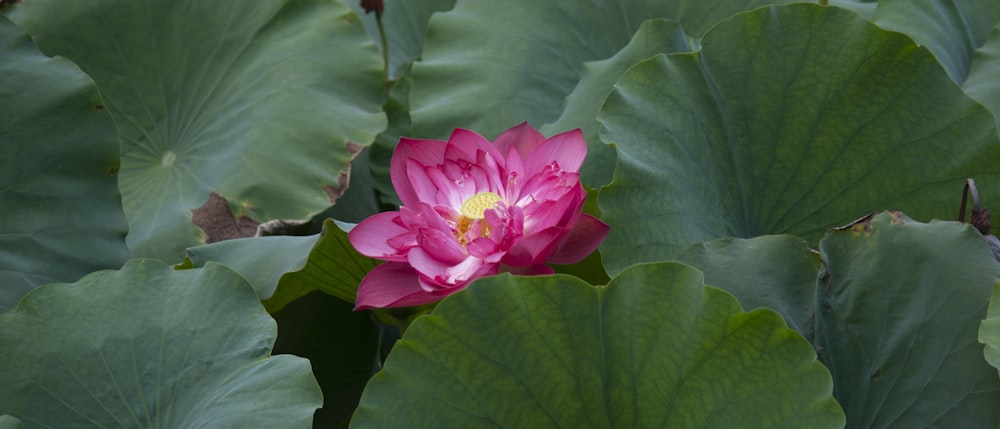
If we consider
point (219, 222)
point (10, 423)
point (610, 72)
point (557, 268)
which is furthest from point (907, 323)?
point (219, 222)

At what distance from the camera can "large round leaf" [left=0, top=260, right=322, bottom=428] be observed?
2.89 feet

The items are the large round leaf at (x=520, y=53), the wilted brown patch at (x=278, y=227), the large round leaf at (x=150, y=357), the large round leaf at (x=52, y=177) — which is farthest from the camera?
the large round leaf at (x=520, y=53)

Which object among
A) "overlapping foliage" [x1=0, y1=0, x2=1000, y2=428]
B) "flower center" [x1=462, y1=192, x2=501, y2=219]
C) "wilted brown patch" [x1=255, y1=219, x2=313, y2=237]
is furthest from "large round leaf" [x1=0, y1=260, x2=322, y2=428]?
"wilted brown patch" [x1=255, y1=219, x2=313, y2=237]

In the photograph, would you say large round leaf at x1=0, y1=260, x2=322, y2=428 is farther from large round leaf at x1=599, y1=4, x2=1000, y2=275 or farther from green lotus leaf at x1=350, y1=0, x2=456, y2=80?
green lotus leaf at x1=350, y1=0, x2=456, y2=80

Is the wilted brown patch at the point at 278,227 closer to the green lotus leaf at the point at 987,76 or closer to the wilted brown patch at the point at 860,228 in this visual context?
the wilted brown patch at the point at 860,228

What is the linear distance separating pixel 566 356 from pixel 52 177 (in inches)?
29.9

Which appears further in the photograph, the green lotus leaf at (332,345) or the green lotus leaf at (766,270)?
the green lotus leaf at (332,345)

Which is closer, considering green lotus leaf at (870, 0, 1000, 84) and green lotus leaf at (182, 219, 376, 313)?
green lotus leaf at (182, 219, 376, 313)

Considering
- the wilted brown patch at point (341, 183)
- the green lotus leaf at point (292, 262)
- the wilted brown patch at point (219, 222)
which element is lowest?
the wilted brown patch at point (219, 222)

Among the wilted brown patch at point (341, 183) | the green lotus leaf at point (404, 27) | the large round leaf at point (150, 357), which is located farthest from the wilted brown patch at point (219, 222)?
the green lotus leaf at point (404, 27)

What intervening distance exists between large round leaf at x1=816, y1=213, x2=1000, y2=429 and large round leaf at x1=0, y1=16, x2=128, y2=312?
86 cm

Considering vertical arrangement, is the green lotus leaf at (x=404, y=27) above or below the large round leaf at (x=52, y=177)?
below

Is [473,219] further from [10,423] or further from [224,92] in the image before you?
[224,92]

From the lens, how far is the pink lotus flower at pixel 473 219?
0.90m
